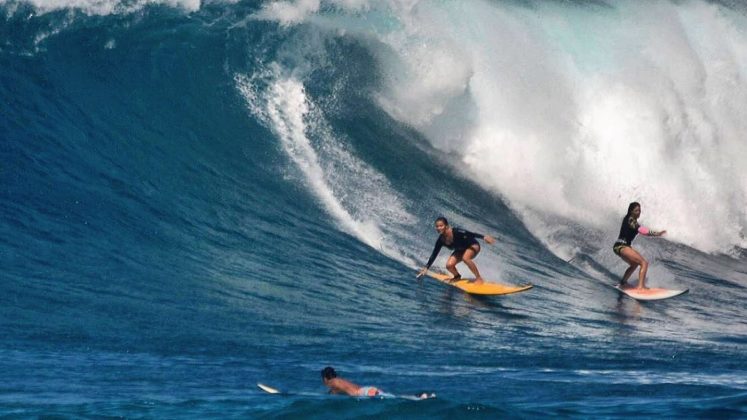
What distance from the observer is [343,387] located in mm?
9867

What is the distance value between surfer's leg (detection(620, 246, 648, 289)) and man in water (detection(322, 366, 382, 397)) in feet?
20.5

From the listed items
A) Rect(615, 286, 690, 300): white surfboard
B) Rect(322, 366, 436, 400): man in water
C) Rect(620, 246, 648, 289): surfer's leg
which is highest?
Rect(620, 246, 648, 289): surfer's leg

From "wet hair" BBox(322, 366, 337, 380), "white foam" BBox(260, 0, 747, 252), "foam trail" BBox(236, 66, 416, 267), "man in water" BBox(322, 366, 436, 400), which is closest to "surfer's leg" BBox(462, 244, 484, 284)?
"foam trail" BBox(236, 66, 416, 267)

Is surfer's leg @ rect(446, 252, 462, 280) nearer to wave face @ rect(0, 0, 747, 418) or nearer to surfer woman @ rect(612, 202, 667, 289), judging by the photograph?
wave face @ rect(0, 0, 747, 418)

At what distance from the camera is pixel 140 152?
55.4 ft

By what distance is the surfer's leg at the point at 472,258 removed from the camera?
48.4ft

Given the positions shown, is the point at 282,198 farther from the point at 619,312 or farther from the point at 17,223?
the point at 619,312

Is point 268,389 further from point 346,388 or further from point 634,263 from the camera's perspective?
point 634,263

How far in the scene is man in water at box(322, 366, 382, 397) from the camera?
9773 mm

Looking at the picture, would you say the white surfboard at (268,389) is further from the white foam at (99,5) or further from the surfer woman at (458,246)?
the white foam at (99,5)

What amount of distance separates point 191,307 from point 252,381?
256 cm

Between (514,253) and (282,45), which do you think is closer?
(514,253)

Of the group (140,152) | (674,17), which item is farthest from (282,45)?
(674,17)

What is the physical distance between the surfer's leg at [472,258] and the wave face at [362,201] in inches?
19.1
